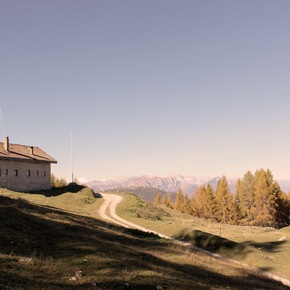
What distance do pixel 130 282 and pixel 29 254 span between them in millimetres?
4460

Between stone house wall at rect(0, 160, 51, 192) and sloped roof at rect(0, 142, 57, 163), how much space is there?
94 centimetres

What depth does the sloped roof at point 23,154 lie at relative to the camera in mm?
46281

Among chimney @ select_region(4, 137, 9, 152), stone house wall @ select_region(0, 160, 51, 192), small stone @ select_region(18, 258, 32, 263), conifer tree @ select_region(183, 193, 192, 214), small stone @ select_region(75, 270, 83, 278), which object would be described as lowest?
conifer tree @ select_region(183, 193, 192, 214)

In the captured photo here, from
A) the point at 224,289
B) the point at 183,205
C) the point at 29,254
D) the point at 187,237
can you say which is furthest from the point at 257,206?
the point at 29,254

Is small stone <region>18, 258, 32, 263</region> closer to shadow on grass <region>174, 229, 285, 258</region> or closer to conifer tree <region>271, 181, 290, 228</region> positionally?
shadow on grass <region>174, 229, 285, 258</region>

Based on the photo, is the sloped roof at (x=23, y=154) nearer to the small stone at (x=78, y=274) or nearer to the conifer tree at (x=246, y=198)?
the small stone at (x=78, y=274)

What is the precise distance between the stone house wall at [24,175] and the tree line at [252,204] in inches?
2183

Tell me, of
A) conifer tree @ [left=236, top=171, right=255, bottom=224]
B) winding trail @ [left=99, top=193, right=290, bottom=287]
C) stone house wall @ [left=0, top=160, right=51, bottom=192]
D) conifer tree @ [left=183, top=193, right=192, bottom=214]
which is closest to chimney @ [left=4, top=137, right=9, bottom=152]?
stone house wall @ [left=0, top=160, right=51, bottom=192]

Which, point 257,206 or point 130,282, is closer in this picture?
point 130,282

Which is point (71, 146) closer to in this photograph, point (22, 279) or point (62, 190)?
point (62, 190)

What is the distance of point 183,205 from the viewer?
10681cm

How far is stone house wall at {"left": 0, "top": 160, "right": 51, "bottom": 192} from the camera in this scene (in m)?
45.1

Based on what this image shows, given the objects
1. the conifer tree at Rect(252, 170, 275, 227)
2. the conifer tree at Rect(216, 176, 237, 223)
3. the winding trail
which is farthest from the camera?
the conifer tree at Rect(216, 176, 237, 223)

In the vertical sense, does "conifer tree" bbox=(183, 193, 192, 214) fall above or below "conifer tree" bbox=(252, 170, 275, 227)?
below
